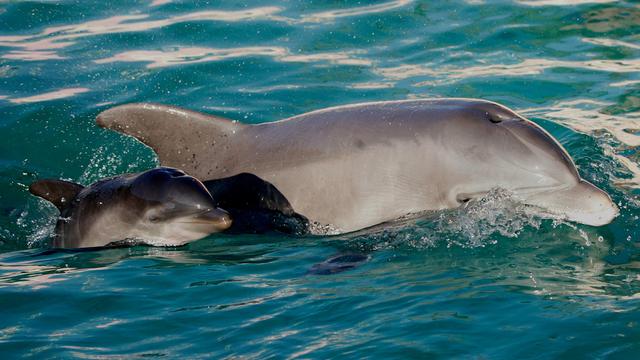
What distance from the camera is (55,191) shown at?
754 cm

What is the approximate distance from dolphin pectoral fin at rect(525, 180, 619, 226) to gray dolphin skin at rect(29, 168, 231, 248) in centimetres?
223

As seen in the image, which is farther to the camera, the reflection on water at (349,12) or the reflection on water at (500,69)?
the reflection on water at (349,12)

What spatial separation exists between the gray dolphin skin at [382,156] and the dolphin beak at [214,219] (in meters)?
0.61

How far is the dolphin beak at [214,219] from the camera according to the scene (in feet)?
21.9

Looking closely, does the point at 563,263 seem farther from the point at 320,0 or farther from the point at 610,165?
the point at 320,0

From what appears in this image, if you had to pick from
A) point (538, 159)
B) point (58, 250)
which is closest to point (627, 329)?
point (538, 159)

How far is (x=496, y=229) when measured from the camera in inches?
267

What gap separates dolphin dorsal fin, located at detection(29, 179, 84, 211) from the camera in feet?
24.6

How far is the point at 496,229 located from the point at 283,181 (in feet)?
5.28

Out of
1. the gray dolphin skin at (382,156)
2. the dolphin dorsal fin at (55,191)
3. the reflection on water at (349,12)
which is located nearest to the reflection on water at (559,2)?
the reflection on water at (349,12)

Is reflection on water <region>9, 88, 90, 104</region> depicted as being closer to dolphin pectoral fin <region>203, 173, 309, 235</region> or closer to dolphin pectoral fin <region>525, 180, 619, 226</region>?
dolphin pectoral fin <region>203, 173, 309, 235</region>

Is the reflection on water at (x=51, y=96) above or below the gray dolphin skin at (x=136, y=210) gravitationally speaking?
above

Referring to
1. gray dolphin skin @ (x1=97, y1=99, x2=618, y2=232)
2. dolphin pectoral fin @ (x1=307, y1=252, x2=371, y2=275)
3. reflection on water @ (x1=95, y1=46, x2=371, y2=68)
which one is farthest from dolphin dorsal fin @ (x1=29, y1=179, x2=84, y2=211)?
reflection on water @ (x1=95, y1=46, x2=371, y2=68)

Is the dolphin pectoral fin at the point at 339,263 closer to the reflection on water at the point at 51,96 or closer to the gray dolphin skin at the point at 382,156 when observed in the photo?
the gray dolphin skin at the point at 382,156
